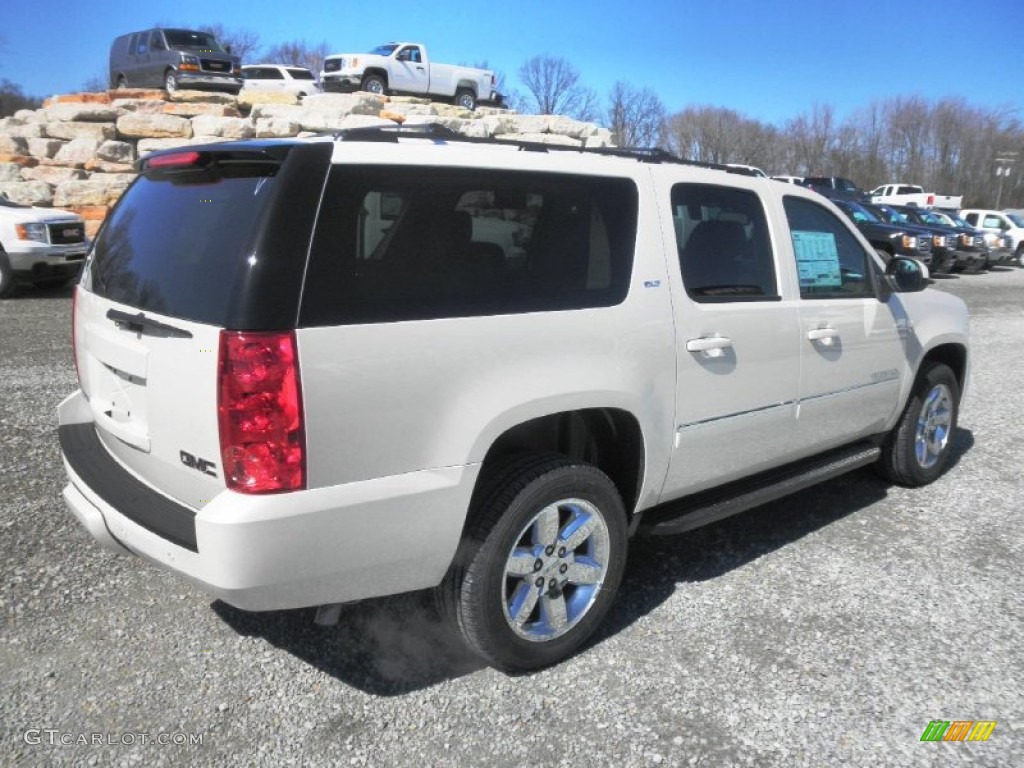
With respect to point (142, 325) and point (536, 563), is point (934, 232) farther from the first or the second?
point (142, 325)

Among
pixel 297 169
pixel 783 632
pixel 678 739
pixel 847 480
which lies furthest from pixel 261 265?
pixel 847 480

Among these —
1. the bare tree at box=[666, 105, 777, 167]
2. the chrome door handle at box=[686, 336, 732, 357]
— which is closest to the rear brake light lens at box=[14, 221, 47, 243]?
the chrome door handle at box=[686, 336, 732, 357]

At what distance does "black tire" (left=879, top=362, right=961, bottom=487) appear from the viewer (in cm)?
481

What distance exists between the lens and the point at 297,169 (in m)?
2.34

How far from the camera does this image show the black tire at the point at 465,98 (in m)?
27.7

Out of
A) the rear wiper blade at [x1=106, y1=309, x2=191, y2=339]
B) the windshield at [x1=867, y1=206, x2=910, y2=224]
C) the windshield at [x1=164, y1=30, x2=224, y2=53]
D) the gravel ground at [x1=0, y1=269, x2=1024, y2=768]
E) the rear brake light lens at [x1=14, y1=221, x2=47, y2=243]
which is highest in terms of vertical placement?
the windshield at [x1=164, y1=30, x2=224, y2=53]

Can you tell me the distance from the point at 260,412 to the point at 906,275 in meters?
3.74

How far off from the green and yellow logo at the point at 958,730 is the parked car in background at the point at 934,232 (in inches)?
801

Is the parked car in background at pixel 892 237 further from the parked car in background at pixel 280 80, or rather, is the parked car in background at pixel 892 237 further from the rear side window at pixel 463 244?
the rear side window at pixel 463 244

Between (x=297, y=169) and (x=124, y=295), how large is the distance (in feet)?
2.97

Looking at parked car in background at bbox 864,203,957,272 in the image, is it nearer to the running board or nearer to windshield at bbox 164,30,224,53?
the running board

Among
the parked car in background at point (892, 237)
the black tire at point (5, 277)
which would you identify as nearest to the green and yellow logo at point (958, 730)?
the black tire at point (5, 277)

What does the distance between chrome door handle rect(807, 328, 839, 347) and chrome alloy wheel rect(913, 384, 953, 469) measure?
4.31 ft

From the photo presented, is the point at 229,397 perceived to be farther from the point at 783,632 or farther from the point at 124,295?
the point at 783,632
